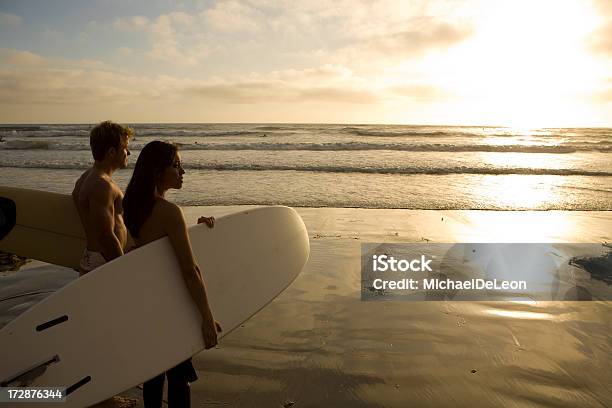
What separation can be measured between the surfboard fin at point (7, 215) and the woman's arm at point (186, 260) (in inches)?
99.6

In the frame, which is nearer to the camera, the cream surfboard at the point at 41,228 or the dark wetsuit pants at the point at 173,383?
the dark wetsuit pants at the point at 173,383

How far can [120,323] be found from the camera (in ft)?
6.73

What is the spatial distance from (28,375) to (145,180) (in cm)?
96

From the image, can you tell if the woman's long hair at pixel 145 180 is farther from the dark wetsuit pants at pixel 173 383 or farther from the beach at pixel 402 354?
the beach at pixel 402 354

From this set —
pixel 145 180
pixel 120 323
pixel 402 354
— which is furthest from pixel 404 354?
pixel 145 180

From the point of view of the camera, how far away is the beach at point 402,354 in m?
2.46

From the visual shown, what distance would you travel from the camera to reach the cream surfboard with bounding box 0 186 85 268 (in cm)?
359

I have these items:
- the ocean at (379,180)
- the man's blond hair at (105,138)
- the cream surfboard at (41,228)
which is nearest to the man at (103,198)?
the man's blond hair at (105,138)

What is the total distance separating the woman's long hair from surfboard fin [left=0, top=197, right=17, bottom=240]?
2.37 m

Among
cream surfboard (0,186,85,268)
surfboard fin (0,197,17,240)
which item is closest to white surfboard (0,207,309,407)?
cream surfboard (0,186,85,268)

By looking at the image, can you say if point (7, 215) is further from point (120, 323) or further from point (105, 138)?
point (120, 323)

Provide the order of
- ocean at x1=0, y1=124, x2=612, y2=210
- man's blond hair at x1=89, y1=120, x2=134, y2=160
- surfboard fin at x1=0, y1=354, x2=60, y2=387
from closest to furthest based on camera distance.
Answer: surfboard fin at x1=0, y1=354, x2=60, y2=387 → man's blond hair at x1=89, y1=120, x2=134, y2=160 → ocean at x1=0, y1=124, x2=612, y2=210

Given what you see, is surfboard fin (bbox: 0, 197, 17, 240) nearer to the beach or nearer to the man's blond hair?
the man's blond hair

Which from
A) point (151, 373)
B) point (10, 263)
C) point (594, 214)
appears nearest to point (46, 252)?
point (10, 263)
